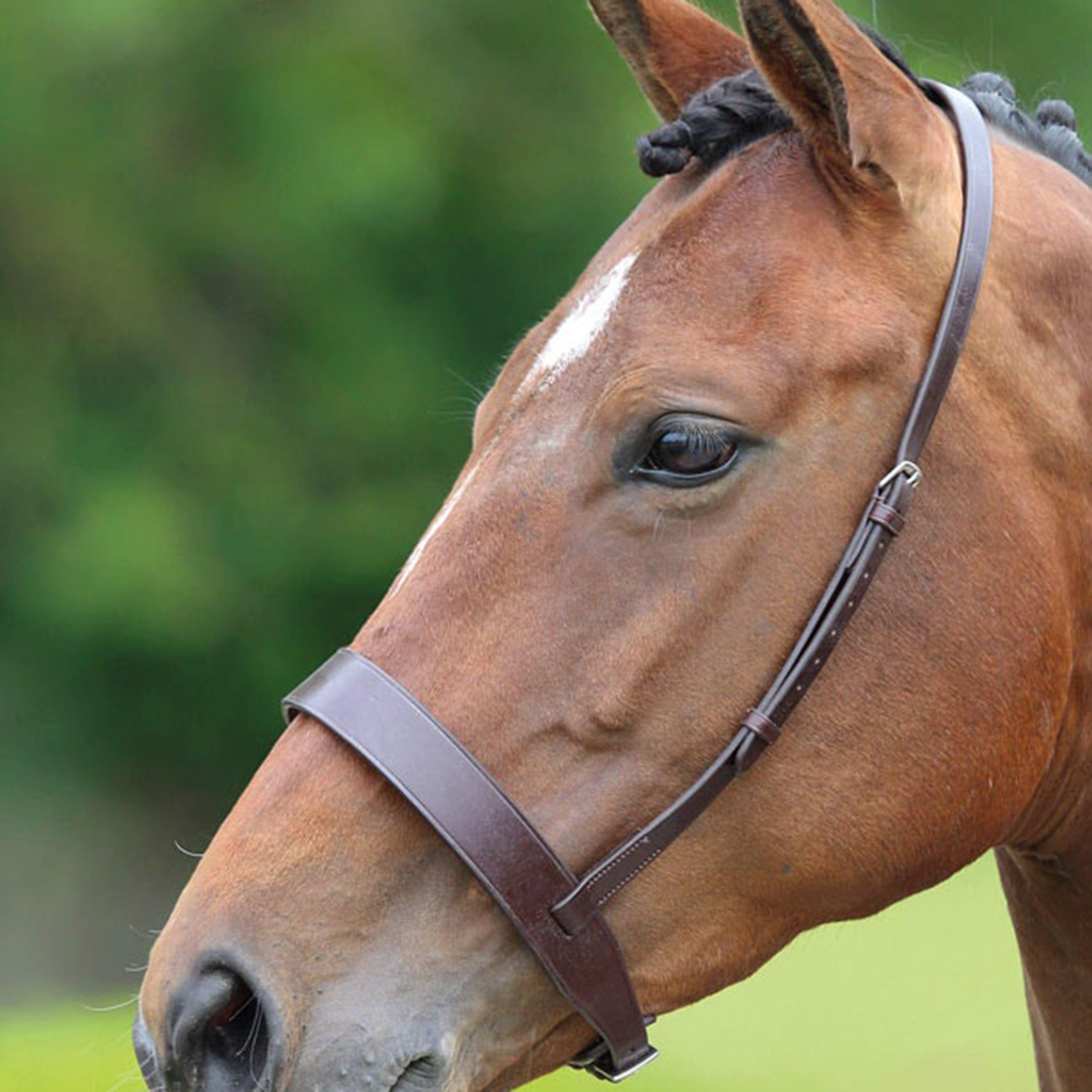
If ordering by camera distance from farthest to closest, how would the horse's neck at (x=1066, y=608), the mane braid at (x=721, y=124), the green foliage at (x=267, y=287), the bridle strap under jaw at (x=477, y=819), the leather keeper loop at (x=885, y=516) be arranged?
1. the green foliage at (x=267, y=287)
2. the mane braid at (x=721, y=124)
3. the horse's neck at (x=1066, y=608)
4. the leather keeper loop at (x=885, y=516)
5. the bridle strap under jaw at (x=477, y=819)

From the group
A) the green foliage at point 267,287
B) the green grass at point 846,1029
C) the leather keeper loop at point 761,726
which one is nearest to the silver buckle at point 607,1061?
the leather keeper loop at point 761,726

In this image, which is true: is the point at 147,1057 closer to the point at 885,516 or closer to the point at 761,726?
the point at 761,726

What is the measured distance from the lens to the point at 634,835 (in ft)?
8.23

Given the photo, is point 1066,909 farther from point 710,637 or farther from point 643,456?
point 643,456

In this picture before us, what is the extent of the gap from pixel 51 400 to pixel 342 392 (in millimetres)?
2141

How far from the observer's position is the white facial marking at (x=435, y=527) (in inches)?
102

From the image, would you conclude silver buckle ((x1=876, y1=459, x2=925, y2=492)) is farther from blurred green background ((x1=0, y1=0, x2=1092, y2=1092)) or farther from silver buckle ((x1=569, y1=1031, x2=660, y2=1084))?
blurred green background ((x1=0, y1=0, x2=1092, y2=1092))

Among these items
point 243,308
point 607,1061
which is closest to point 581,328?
point 607,1061

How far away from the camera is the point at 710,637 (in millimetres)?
2518

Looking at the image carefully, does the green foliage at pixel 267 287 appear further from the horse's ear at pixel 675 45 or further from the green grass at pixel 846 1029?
the horse's ear at pixel 675 45

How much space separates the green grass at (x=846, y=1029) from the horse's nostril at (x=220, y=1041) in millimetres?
3870

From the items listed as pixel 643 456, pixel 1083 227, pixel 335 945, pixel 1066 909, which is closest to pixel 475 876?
pixel 335 945

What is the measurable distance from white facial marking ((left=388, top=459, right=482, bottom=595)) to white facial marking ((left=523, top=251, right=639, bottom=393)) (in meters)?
0.16

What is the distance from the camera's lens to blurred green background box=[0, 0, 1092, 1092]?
40.4ft
